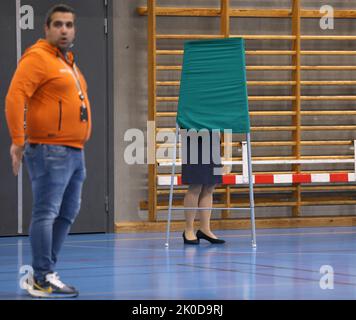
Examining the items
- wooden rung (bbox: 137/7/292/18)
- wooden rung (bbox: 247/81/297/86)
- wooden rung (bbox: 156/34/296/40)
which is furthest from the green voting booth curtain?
wooden rung (bbox: 247/81/297/86)

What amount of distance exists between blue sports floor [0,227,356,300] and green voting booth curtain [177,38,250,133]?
0.99m

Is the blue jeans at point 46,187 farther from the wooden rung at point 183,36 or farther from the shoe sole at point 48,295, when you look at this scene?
the wooden rung at point 183,36

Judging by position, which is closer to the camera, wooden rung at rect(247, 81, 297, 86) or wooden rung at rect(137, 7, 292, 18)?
wooden rung at rect(137, 7, 292, 18)

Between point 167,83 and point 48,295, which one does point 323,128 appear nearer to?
point 167,83

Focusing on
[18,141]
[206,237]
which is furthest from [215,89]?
[18,141]

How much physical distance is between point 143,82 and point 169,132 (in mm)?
563

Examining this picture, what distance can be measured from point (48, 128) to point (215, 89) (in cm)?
302

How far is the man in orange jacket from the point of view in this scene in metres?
4.42

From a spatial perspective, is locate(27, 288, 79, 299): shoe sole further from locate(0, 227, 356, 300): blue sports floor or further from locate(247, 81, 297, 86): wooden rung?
locate(247, 81, 297, 86): wooden rung

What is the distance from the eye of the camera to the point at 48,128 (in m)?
4.46

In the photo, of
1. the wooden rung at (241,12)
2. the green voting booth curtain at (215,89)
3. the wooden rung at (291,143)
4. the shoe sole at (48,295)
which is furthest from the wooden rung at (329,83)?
the shoe sole at (48,295)

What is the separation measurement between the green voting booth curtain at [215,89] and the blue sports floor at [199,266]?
99cm

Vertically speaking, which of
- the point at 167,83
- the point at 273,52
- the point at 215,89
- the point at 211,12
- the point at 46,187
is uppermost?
the point at 211,12

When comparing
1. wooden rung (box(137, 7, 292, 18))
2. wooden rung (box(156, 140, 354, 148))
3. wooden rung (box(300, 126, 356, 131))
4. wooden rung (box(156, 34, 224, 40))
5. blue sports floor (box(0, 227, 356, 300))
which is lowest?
blue sports floor (box(0, 227, 356, 300))
